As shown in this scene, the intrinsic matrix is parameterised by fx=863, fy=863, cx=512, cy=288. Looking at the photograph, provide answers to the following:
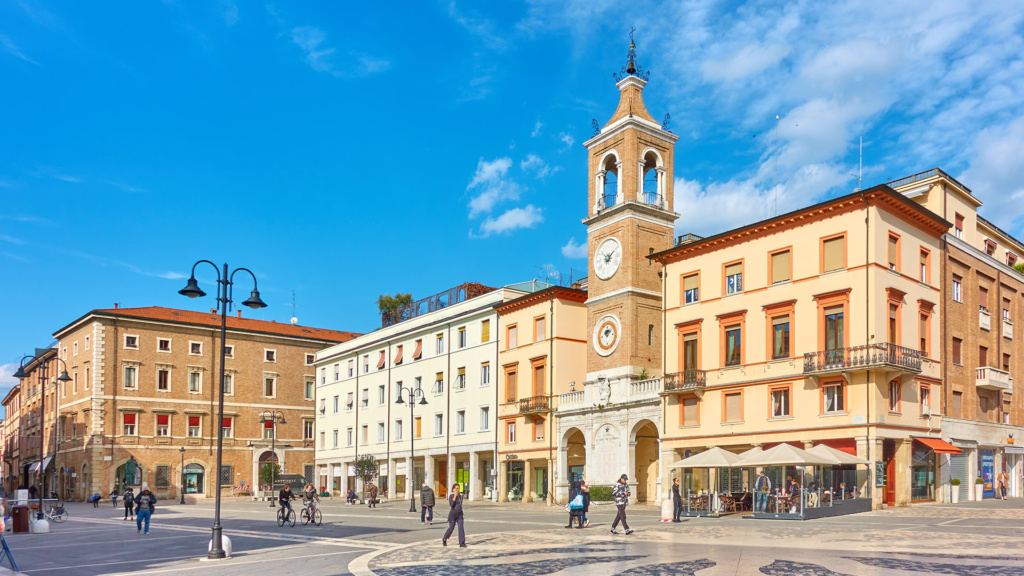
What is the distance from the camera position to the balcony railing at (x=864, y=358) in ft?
110

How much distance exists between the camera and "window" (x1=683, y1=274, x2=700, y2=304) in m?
42.2

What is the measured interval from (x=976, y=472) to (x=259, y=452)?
5804cm

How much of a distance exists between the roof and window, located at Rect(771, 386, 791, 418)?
54079mm

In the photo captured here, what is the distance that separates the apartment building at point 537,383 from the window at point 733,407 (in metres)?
12.0

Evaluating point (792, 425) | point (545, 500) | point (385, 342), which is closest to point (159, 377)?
point (385, 342)

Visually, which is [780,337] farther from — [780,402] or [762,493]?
[762,493]

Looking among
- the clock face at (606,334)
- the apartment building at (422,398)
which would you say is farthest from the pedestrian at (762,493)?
the apartment building at (422,398)

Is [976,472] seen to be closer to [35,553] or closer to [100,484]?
[35,553]

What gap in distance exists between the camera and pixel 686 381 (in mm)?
40938

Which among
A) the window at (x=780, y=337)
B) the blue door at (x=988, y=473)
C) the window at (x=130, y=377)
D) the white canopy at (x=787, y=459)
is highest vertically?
the window at (x=780, y=337)

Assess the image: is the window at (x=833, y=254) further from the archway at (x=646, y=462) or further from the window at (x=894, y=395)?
the archway at (x=646, y=462)

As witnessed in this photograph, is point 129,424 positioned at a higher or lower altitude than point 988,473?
lower

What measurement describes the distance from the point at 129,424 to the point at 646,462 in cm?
4611

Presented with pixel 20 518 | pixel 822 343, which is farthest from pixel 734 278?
pixel 20 518
